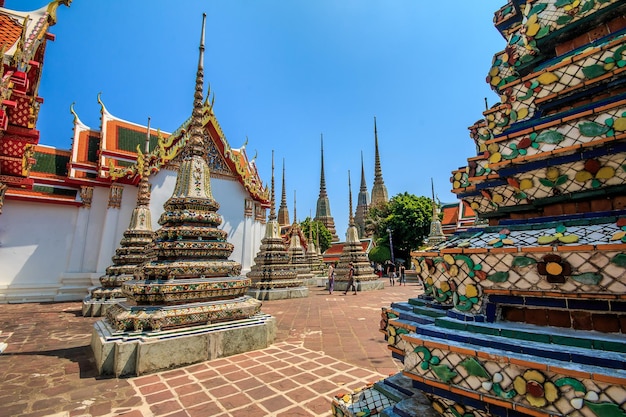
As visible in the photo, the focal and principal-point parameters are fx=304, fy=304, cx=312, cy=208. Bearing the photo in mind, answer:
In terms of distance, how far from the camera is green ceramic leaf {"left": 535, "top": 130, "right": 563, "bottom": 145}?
1.75 m

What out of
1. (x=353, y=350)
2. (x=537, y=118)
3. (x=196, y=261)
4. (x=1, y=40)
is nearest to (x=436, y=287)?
(x=537, y=118)

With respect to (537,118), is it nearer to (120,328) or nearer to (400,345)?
(400,345)

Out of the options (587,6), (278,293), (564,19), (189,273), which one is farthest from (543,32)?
(278,293)

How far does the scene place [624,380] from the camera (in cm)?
112

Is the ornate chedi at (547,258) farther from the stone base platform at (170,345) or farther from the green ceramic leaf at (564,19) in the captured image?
the stone base platform at (170,345)

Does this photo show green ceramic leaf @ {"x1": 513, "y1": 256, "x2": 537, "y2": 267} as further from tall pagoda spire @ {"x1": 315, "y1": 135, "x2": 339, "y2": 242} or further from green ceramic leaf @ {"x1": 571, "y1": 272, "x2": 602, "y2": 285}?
tall pagoda spire @ {"x1": 315, "y1": 135, "x2": 339, "y2": 242}

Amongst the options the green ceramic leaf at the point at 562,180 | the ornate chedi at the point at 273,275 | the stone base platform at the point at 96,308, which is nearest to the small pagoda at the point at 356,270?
the ornate chedi at the point at 273,275

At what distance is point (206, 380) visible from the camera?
11.6ft

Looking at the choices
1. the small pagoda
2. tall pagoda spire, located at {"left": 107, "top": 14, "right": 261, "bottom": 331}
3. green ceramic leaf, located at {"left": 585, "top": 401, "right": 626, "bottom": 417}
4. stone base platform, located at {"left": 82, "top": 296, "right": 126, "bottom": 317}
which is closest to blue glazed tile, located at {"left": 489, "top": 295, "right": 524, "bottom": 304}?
green ceramic leaf, located at {"left": 585, "top": 401, "right": 626, "bottom": 417}

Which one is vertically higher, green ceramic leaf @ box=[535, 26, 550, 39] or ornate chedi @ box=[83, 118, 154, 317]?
green ceramic leaf @ box=[535, 26, 550, 39]

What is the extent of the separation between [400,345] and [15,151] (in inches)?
337

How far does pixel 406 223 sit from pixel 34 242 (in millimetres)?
26629

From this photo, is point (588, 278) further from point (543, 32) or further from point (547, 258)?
point (543, 32)

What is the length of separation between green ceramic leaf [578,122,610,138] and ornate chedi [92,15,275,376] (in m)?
4.55
